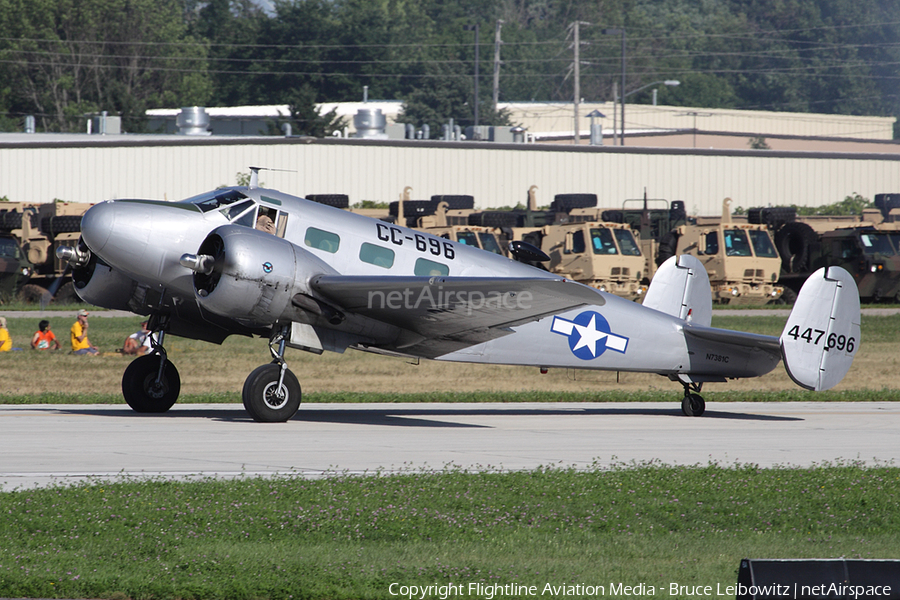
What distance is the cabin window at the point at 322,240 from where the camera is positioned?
15383 millimetres

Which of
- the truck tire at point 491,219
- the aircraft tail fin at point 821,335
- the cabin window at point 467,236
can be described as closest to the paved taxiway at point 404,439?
the aircraft tail fin at point 821,335

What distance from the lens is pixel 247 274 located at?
45.9 ft

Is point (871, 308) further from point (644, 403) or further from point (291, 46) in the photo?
point (291, 46)

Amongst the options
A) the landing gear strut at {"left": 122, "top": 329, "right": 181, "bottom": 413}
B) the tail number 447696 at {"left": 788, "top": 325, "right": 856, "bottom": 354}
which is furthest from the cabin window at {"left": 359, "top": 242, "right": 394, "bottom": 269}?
the tail number 447696 at {"left": 788, "top": 325, "right": 856, "bottom": 354}

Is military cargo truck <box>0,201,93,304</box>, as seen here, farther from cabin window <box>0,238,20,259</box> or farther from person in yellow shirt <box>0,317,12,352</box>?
person in yellow shirt <box>0,317,12,352</box>

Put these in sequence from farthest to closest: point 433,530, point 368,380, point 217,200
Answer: point 368,380
point 217,200
point 433,530

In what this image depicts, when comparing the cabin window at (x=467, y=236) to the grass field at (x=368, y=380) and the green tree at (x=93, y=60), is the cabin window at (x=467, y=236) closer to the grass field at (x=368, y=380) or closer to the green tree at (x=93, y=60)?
the grass field at (x=368, y=380)

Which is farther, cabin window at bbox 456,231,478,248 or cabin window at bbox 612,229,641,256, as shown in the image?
cabin window at bbox 456,231,478,248

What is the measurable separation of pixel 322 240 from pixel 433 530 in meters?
7.19

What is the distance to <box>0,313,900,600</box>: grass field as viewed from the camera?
7516 millimetres

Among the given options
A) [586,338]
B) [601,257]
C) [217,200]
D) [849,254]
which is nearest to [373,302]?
[217,200]

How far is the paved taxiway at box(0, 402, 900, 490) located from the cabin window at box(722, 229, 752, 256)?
2059cm

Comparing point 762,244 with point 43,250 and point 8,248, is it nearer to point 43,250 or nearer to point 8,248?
point 43,250

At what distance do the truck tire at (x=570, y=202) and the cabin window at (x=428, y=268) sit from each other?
34.9 meters
